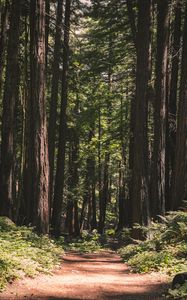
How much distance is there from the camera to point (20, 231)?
11.7 metres

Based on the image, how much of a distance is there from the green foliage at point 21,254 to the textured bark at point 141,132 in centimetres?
292

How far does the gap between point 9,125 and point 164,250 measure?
7.17 metres

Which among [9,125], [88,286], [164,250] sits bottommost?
[88,286]

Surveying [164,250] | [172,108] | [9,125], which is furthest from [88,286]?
[172,108]

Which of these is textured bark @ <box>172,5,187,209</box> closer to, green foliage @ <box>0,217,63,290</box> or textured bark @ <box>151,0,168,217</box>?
textured bark @ <box>151,0,168,217</box>

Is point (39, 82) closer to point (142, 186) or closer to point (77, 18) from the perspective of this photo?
point (142, 186)

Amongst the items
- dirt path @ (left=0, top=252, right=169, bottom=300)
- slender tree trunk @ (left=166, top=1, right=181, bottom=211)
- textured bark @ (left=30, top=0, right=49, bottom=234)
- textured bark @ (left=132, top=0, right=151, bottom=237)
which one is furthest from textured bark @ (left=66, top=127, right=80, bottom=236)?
dirt path @ (left=0, top=252, right=169, bottom=300)

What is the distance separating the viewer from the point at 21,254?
9.26 m

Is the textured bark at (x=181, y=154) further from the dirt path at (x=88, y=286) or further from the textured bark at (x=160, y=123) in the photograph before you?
the dirt path at (x=88, y=286)

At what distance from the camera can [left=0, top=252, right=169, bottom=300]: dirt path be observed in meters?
6.93

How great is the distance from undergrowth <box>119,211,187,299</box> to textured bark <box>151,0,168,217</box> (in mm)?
2046

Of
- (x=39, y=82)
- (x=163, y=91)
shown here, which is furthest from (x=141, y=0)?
(x=39, y=82)

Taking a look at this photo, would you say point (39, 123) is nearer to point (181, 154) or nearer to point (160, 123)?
point (160, 123)

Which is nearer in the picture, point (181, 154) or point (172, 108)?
point (181, 154)
